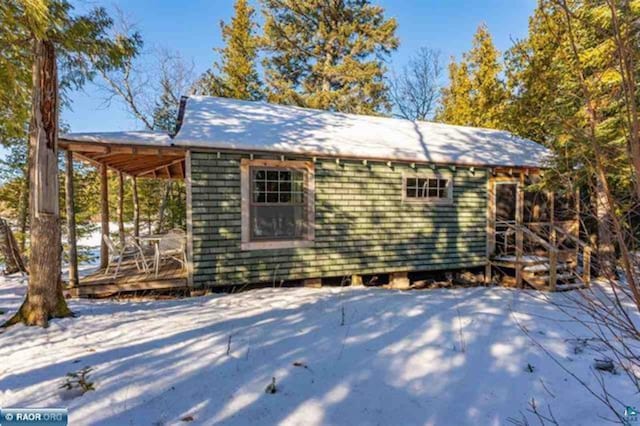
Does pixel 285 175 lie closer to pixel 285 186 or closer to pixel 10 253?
pixel 285 186

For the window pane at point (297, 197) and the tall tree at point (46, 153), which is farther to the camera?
the window pane at point (297, 197)

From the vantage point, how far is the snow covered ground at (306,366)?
98.3 inches

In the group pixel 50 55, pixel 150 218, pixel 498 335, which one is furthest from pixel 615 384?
pixel 150 218

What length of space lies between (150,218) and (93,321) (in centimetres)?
1070

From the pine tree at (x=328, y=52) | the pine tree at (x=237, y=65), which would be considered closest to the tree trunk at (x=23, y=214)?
the pine tree at (x=237, y=65)

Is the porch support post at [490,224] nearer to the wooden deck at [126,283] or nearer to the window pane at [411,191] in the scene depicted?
the window pane at [411,191]

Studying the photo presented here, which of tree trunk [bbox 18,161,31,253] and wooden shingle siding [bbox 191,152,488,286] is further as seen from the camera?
Result: tree trunk [bbox 18,161,31,253]

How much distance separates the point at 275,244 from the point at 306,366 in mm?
3631

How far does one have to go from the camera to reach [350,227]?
7.13 meters

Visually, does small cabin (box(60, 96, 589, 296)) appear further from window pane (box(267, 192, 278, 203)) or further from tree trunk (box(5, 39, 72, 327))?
tree trunk (box(5, 39, 72, 327))

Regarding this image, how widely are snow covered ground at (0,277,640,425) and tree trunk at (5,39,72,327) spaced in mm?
283

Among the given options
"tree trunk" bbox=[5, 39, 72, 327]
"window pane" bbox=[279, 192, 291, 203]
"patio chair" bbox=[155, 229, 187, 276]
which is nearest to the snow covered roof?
"window pane" bbox=[279, 192, 291, 203]

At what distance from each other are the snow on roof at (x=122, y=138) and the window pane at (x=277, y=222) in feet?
6.20

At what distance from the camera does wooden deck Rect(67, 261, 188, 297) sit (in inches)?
227
